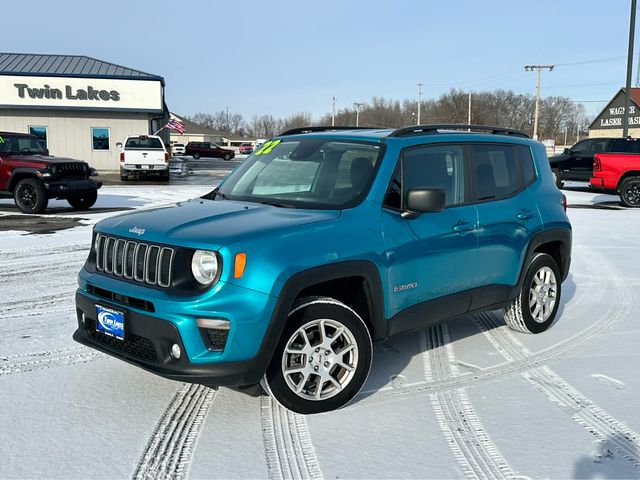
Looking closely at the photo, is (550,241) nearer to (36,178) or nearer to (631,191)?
(36,178)

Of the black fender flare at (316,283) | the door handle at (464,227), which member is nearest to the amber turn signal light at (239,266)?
the black fender flare at (316,283)

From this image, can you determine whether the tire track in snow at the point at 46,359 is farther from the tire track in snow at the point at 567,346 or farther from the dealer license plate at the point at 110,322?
the tire track in snow at the point at 567,346

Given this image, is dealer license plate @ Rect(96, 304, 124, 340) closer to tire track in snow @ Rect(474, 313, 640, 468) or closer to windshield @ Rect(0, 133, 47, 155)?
tire track in snow @ Rect(474, 313, 640, 468)

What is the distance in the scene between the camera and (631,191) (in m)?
16.7

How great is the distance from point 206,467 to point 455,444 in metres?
1.39

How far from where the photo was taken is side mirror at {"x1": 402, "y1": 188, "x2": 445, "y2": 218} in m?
3.99

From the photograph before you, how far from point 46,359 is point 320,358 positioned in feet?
7.51

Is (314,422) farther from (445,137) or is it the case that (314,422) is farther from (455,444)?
(445,137)

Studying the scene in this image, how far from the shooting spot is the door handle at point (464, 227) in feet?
14.7

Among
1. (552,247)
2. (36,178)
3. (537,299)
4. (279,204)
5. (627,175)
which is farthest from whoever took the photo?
(627,175)

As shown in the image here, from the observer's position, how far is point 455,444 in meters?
Result: 3.41

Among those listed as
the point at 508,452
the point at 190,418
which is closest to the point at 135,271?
the point at 190,418

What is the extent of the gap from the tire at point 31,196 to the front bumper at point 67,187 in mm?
155

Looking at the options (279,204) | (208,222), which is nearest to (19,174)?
(279,204)
